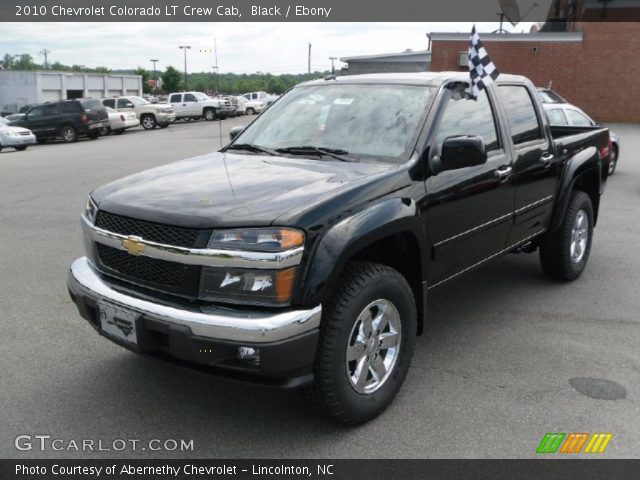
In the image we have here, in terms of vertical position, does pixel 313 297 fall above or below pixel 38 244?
above

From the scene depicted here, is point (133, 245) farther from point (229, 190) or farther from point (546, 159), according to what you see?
point (546, 159)

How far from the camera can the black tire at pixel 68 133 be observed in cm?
2584

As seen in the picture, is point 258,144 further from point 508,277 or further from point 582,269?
point 582,269

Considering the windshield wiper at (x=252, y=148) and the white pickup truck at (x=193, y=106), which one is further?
the white pickup truck at (x=193, y=106)

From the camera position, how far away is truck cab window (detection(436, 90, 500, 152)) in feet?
13.1

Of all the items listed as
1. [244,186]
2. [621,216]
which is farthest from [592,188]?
[244,186]

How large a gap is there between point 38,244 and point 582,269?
596 cm

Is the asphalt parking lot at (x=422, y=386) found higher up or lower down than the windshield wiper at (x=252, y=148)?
lower down

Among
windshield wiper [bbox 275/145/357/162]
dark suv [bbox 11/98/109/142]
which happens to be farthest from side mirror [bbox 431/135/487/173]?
dark suv [bbox 11/98/109/142]

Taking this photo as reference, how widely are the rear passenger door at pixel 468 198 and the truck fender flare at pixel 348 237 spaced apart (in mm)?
346

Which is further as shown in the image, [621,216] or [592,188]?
[621,216]

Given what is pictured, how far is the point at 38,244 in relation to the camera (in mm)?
7180

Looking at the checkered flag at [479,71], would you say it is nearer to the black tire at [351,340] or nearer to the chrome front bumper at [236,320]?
the black tire at [351,340]
